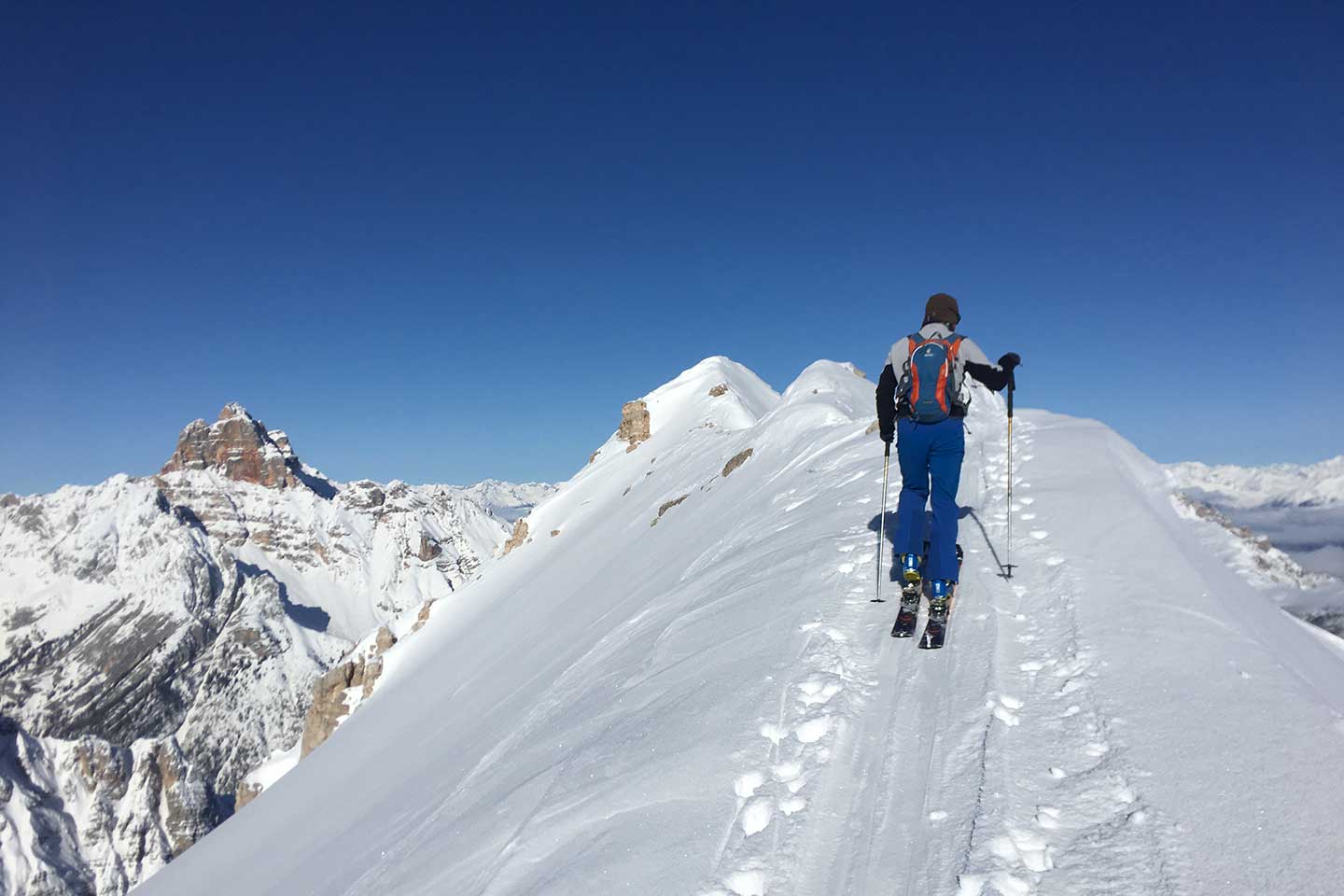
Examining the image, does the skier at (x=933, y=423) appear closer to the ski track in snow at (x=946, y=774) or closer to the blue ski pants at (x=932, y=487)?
the blue ski pants at (x=932, y=487)

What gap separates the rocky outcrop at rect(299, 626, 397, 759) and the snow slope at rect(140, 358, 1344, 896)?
21664 mm

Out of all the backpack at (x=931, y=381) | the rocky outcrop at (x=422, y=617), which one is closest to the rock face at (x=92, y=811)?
the rocky outcrop at (x=422, y=617)

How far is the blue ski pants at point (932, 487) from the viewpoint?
632 centimetres

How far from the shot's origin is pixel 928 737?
14.9ft

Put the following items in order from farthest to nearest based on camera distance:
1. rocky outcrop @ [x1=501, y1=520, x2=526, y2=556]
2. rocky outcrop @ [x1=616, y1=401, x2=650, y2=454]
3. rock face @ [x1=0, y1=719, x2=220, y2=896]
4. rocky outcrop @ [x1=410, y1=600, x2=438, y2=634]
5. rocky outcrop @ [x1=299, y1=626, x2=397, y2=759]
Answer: rock face @ [x1=0, y1=719, x2=220, y2=896]
rocky outcrop @ [x1=616, y1=401, x2=650, y2=454]
rocky outcrop @ [x1=501, y1=520, x2=526, y2=556]
rocky outcrop @ [x1=410, y1=600, x2=438, y2=634]
rocky outcrop @ [x1=299, y1=626, x2=397, y2=759]

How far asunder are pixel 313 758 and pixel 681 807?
2216 centimetres

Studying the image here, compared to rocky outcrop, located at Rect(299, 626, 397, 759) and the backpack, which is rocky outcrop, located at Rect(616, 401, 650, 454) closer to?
rocky outcrop, located at Rect(299, 626, 397, 759)

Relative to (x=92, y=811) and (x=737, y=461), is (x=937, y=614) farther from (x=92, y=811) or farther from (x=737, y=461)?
(x=92, y=811)

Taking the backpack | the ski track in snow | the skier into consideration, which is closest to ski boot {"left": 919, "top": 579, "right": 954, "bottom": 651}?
the skier

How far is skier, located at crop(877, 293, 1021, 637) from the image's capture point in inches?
249

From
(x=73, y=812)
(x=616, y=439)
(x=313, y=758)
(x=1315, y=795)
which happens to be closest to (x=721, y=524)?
(x=1315, y=795)

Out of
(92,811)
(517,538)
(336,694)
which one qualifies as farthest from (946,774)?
(92,811)

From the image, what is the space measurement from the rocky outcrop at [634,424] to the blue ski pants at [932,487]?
3548 cm

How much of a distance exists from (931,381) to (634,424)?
1482 inches
